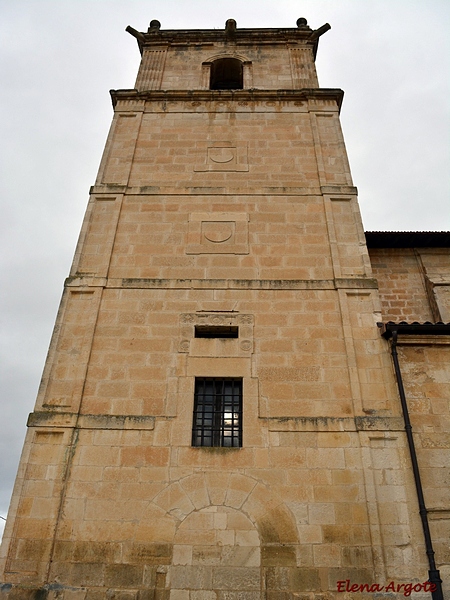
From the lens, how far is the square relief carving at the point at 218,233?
9312 mm

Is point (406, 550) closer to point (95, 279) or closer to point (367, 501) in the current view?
point (367, 501)

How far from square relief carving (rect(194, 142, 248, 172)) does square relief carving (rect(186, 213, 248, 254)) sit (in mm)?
1584

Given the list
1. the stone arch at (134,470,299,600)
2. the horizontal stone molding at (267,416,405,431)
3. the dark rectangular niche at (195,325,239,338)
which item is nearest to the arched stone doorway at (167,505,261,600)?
the stone arch at (134,470,299,600)

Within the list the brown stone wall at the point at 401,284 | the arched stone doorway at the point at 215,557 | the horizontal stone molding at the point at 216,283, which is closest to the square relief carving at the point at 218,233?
the horizontal stone molding at the point at 216,283

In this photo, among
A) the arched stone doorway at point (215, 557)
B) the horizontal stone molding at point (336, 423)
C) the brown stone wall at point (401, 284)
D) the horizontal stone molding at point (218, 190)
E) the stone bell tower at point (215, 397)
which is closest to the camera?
the arched stone doorway at point (215, 557)

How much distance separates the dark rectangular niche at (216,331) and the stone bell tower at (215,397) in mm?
27

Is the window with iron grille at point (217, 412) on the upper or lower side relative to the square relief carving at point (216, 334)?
lower

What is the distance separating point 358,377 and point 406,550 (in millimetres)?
2519

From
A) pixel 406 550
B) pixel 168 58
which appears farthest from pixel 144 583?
pixel 168 58

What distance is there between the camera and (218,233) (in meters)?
9.56

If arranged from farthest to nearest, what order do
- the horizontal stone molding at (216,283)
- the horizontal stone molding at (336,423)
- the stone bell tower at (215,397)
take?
the horizontal stone molding at (216,283) → the horizontal stone molding at (336,423) → the stone bell tower at (215,397)

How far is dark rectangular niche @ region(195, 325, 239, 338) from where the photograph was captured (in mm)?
8289

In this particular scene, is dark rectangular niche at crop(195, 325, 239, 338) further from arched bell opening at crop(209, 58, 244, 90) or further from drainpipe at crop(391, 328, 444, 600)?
arched bell opening at crop(209, 58, 244, 90)

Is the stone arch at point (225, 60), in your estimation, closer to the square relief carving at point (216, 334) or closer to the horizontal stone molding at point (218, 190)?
the horizontal stone molding at point (218, 190)
